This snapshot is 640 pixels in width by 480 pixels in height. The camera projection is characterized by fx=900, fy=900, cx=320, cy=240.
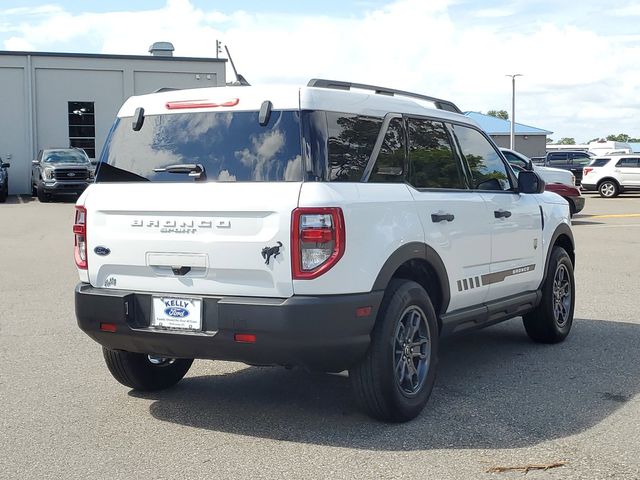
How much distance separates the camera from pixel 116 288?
532 centimetres

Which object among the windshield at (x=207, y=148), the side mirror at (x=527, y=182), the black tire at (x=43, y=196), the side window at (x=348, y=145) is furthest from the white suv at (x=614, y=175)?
the windshield at (x=207, y=148)

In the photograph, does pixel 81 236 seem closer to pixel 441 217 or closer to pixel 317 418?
pixel 317 418

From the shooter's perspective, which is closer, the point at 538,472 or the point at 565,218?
the point at 538,472

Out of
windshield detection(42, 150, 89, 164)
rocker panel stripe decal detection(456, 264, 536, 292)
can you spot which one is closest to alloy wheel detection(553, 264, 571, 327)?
rocker panel stripe decal detection(456, 264, 536, 292)

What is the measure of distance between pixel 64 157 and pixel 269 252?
27696 millimetres

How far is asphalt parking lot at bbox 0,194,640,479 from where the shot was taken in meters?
4.59

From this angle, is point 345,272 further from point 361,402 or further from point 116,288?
point 116,288

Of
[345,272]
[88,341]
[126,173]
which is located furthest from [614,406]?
[88,341]

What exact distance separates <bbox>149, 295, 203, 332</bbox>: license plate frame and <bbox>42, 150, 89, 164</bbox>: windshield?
26746 mm

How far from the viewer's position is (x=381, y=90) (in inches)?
231

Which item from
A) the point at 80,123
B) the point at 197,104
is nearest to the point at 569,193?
the point at 197,104

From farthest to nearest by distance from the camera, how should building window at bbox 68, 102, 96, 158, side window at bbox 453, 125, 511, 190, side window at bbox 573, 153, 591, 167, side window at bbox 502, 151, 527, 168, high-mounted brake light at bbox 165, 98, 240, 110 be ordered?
side window at bbox 573, 153, 591, 167 < building window at bbox 68, 102, 96, 158 < side window at bbox 502, 151, 527, 168 < side window at bbox 453, 125, 511, 190 < high-mounted brake light at bbox 165, 98, 240, 110

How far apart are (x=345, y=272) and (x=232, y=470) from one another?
1.18 meters

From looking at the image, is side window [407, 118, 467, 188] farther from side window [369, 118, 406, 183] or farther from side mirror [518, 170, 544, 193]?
side mirror [518, 170, 544, 193]
